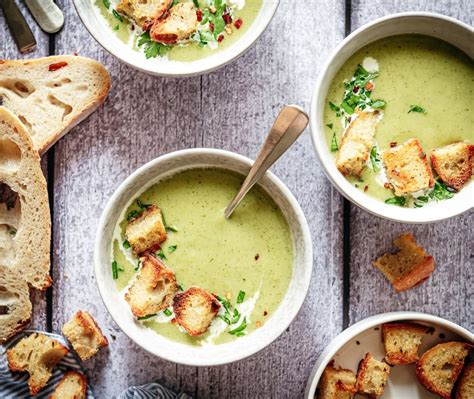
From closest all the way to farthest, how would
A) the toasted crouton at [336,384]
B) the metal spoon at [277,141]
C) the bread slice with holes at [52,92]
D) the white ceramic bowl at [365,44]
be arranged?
the metal spoon at [277,141]
the white ceramic bowl at [365,44]
the toasted crouton at [336,384]
the bread slice with holes at [52,92]

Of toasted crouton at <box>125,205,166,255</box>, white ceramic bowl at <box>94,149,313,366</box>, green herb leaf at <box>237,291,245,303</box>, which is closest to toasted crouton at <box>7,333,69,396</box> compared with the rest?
white ceramic bowl at <box>94,149,313,366</box>

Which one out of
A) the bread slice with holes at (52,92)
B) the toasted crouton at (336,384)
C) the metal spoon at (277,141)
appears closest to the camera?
the metal spoon at (277,141)

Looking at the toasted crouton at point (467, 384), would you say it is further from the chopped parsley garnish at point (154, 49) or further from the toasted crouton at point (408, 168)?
the chopped parsley garnish at point (154, 49)

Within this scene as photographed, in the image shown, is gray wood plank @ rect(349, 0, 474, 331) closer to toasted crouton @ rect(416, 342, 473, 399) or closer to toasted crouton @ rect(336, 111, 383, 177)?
toasted crouton @ rect(416, 342, 473, 399)

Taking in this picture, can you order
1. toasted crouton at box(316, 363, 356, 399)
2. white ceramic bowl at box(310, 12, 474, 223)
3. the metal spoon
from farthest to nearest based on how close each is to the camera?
toasted crouton at box(316, 363, 356, 399), white ceramic bowl at box(310, 12, 474, 223), the metal spoon

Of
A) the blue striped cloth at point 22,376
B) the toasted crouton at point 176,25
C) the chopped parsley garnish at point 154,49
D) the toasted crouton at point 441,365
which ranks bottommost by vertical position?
the blue striped cloth at point 22,376

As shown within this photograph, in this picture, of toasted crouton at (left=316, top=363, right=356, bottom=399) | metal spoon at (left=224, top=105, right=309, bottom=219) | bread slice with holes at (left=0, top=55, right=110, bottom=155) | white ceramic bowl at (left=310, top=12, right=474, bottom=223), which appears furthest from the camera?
bread slice with holes at (left=0, top=55, right=110, bottom=155)

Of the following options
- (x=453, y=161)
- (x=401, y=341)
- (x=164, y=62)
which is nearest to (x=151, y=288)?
(x=164, y=62)

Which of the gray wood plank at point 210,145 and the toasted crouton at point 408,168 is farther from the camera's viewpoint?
the gray wood plank at point 210,145

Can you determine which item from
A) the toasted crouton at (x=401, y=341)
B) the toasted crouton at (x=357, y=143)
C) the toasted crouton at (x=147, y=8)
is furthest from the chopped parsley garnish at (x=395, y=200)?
the toasted crouton at (x=147, y=8)
